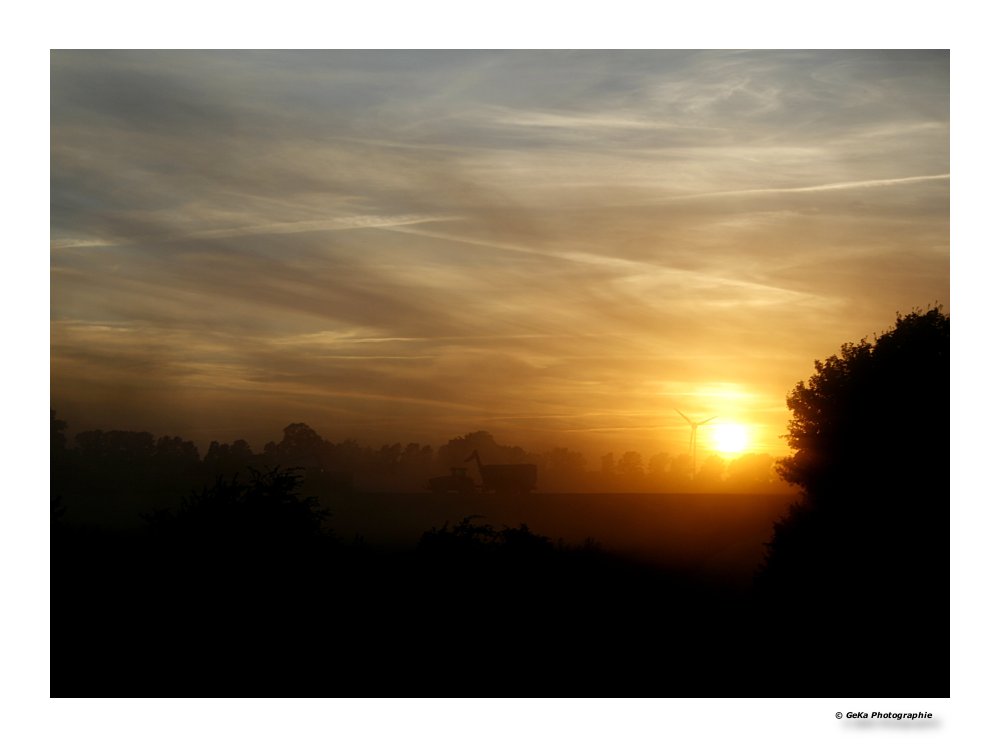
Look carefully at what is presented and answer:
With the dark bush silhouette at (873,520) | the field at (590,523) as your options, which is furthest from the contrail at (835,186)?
the field at (590,523)

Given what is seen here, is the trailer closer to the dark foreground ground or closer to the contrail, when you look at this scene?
the dark foreground ground

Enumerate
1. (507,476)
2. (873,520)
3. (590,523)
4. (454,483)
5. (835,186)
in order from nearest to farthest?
(835,186) < (590,523) < (507,476) < (454,483) < (873,520)

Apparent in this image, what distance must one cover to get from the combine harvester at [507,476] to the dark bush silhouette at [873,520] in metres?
6.90

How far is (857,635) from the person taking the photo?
2039cm

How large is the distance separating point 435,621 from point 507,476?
7.38 m

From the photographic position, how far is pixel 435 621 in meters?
19.1

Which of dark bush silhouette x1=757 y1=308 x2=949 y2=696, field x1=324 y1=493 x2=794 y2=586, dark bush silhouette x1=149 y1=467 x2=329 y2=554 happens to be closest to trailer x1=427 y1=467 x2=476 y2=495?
field x1=324 y1=493 x2=794 y2=586

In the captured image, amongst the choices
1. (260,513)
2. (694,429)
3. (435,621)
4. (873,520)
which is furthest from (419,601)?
(873,520)

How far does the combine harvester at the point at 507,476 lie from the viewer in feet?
81.6

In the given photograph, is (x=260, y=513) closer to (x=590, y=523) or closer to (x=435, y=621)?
(x=435, y=621)

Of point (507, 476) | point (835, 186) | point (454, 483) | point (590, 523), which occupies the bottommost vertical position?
point (590, 523)

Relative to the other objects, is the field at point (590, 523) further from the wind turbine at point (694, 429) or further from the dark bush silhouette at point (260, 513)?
the wind turbine at point (694, 429)
